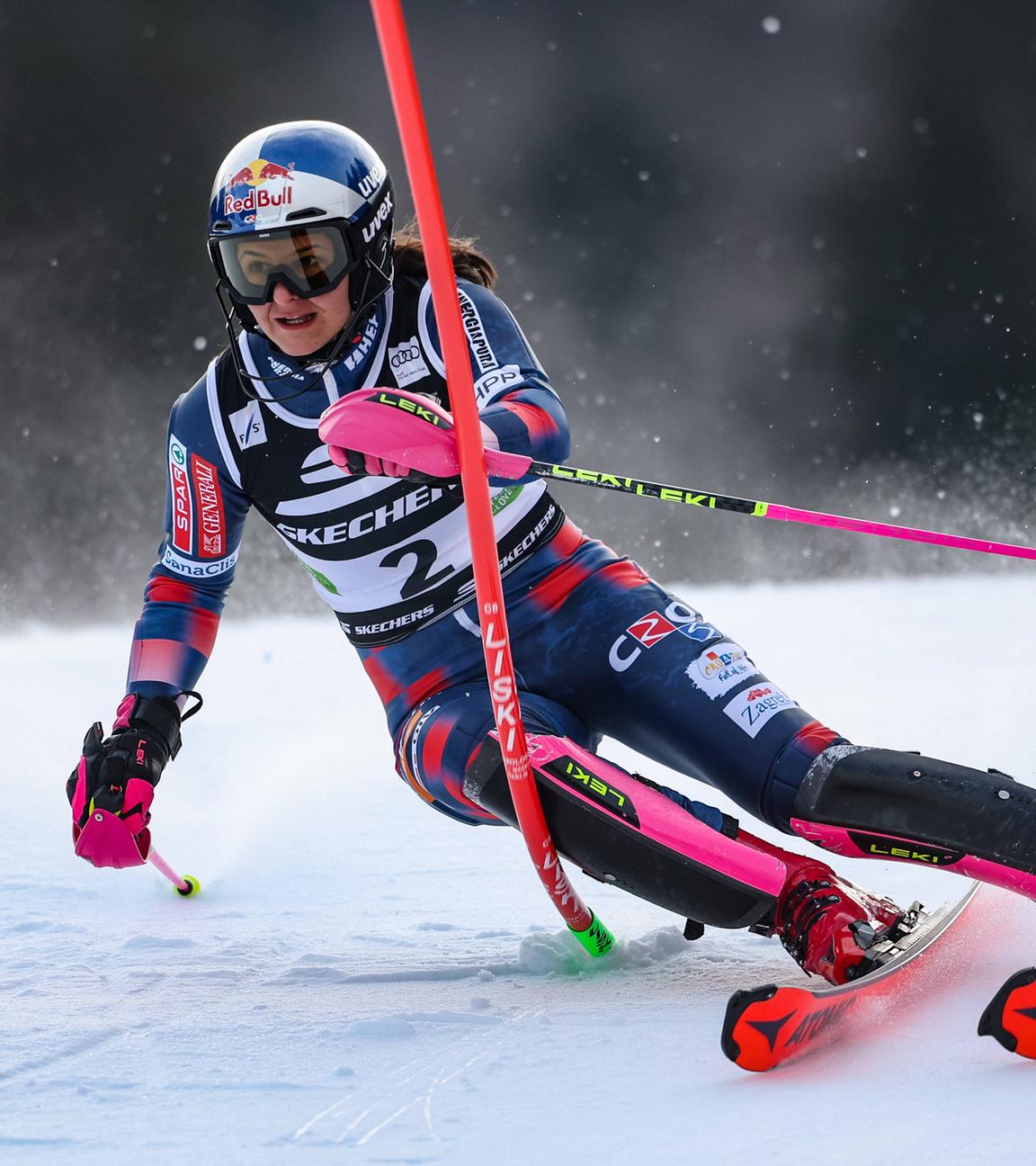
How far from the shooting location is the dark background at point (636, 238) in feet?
23.1

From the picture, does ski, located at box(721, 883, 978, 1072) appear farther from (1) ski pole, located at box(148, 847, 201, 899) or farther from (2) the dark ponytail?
(1) ski pole, located at box(148, 847, 201, 899)

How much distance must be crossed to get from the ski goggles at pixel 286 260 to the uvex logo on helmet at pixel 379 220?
5cm

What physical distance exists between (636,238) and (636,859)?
6046 mm

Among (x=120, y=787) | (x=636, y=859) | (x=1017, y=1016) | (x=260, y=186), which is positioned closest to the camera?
(x=1017, y=1016)

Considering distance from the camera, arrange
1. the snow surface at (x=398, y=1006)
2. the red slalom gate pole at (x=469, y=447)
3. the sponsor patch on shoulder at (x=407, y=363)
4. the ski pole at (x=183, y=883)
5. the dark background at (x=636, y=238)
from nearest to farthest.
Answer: the snow surface at (x=398, y=1006), the red slalom gate pole at (x=469, y=447), the sponsor patch on shoulder at (x=407, y=363), the ski pole at (x=183, y=883), the dark background at (x=636, y=238)

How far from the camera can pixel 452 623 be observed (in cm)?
225

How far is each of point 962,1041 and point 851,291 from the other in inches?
244

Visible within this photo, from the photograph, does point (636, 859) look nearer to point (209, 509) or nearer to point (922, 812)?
point (922, 812)

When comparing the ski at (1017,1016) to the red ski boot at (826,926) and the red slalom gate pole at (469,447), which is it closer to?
the red ski boot at (826,926)

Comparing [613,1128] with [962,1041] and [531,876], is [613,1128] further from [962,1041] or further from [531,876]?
[531,876]

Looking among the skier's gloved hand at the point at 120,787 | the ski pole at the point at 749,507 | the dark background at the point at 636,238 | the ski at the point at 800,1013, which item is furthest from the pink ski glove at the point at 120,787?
the dark background at the point at 636,238

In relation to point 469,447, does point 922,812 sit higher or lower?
lower

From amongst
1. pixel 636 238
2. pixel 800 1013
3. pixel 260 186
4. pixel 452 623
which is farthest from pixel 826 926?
pixel 636 238

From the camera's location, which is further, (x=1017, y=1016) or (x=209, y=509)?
(x=209, y=509)
